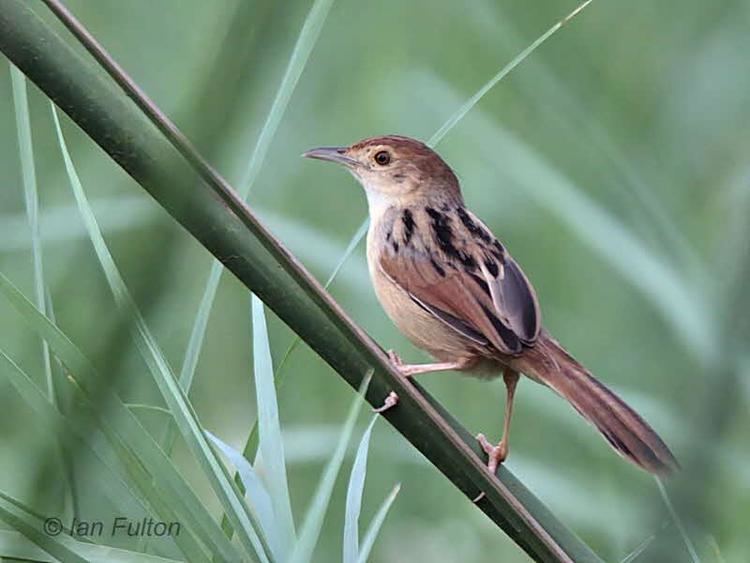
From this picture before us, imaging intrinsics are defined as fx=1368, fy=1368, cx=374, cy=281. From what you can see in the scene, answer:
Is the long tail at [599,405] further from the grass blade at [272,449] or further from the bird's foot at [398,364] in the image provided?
the grass blade at [272,449]

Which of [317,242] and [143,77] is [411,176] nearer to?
[317,242]

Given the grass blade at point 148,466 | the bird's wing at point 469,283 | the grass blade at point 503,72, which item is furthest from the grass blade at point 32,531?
the bird's wing at point 469,283

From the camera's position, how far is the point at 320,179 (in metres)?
6.03

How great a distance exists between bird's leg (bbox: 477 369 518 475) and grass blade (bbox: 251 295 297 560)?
0.31 meters

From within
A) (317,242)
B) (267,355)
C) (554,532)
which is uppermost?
(317,242)

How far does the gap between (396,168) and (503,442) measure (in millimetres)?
1651

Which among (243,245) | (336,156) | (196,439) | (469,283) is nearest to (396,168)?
(336,156)

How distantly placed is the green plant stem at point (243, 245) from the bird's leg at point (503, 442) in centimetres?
16

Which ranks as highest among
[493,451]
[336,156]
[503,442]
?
[336,156]

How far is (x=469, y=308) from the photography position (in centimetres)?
351

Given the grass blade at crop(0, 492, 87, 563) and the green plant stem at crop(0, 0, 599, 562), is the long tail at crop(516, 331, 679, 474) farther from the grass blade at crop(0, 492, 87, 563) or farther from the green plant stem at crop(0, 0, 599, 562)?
the grass blade at crop(0, 492, 87, 563)

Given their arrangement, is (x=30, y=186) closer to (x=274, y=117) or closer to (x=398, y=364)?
(x=274, y=117)

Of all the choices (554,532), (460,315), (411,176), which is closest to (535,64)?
(411,176)

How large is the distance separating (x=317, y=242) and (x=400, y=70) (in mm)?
1609
